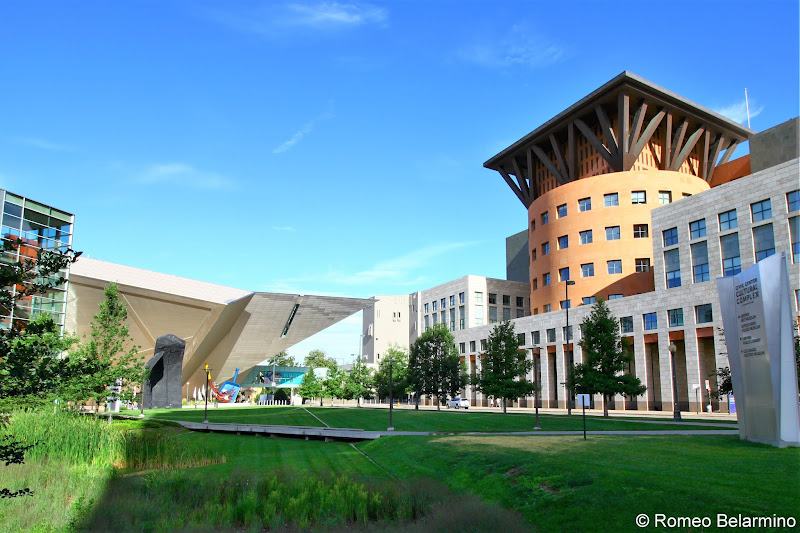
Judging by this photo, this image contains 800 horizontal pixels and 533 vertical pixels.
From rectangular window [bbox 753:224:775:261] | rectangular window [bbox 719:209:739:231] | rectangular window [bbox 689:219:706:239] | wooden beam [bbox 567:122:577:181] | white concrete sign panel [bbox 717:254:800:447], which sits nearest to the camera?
white concrete sign panel [bbox 717:254:800:447]

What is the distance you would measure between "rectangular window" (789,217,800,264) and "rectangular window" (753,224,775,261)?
158cm

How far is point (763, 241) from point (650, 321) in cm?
1445

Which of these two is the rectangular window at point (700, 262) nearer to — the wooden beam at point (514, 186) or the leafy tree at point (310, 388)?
the wooden beam at point (514, 186)

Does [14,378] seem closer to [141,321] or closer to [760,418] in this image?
[760,418]

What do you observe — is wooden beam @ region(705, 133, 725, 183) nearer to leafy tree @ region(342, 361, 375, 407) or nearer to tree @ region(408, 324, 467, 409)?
tree @ region(408, 324, 467, 409)

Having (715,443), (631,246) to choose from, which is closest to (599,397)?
(631,246)

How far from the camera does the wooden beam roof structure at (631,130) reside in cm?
7556

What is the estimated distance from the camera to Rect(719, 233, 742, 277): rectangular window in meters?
57.3

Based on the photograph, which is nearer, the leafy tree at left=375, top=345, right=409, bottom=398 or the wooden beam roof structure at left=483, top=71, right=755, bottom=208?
the wooden beam roof structure at left=483, top=71, right=755, bottom=208

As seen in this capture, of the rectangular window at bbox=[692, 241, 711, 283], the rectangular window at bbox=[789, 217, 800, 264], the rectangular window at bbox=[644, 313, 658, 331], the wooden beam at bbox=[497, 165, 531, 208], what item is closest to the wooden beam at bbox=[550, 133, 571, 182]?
the wooden beam at bbox=[497, 165, 531, 208]

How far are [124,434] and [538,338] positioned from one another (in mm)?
66385

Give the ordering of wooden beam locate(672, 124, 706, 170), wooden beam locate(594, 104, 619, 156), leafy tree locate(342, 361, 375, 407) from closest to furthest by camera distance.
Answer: wooden beam locate(594, 104, 619, 156) < wooden beam locate(672, 124, 706, 170) < leafy tree locate(342, 361, 375, 407)

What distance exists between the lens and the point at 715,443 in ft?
59.4

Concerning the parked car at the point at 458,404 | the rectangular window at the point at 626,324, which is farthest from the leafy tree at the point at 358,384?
the rectangular window at the point at 626,324
